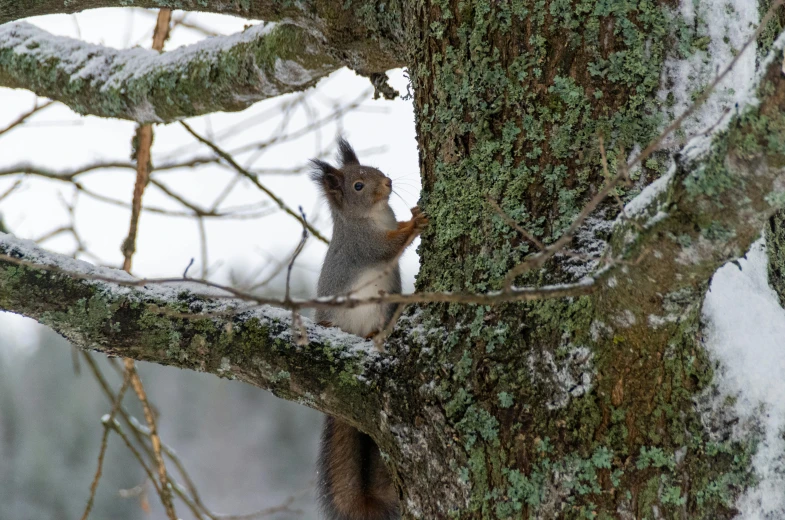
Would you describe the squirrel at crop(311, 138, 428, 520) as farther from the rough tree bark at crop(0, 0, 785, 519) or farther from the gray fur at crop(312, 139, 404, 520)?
the rough tree bark at crop(0, 0, 785, 519)

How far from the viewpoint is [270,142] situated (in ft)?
11.3

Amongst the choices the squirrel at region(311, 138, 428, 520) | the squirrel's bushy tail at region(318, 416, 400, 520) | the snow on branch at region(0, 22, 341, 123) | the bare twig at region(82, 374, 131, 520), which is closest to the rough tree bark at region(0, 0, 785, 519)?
the squirrel at region(311, 138, 428, 520)

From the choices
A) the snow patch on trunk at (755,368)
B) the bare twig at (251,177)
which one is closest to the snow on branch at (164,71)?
the bare twig at (251,177)

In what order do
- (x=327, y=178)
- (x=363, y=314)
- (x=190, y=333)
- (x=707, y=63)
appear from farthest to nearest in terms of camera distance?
(x=327, y=178)
(x=363, y=314)
(x=190, y=333)
(x=707, y=63)

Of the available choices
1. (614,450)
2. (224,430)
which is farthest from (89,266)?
(224,430)

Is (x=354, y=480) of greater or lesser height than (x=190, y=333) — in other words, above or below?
below

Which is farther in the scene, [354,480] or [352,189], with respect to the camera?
[352,189]

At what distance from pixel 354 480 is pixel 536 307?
2.49 feet

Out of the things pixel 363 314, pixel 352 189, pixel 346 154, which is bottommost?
pixel 363 314

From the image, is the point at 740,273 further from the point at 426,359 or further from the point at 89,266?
the point at 89,266

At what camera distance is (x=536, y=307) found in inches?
51.1

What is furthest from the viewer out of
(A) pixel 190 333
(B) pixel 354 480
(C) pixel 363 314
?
(C) pixel 363 314

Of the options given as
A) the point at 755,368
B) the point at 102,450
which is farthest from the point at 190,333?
the point at 102,450

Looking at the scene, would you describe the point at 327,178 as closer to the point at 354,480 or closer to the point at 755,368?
the point at 354,480
